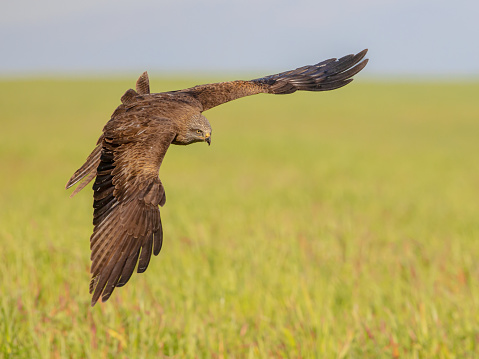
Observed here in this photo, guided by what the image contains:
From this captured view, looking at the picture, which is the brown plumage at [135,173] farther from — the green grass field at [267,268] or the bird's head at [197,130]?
the green grass field at [267,268]

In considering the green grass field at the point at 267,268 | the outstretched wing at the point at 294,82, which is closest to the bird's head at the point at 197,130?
the outstretched wing at the point at 294,82

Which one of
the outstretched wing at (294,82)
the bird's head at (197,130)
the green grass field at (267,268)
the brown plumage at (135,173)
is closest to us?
the brown plumage at (135,173)

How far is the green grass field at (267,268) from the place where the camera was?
375cm

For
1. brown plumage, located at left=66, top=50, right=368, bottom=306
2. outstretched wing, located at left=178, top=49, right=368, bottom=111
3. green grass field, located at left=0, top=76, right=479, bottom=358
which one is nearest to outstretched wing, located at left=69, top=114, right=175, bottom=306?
brown plumage, located at left=66, top=50, right=368, bottom=306

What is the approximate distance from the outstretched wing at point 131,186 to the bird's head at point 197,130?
0.37 ft

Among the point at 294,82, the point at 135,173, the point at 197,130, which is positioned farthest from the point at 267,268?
the point at 135,173

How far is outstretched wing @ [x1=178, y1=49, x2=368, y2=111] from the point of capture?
9.04 feet

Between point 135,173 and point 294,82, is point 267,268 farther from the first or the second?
point 135,173

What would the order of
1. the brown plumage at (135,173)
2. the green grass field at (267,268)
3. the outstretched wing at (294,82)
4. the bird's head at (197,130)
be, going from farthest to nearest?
1. the green grass field at (267,268)
2. the outstretched wing at (294,82)
3. the bird's head at (197,130)
4. the brown plumage at (135,173)

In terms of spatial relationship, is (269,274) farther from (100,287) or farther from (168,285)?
(100,287)

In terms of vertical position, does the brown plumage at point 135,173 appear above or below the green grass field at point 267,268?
above

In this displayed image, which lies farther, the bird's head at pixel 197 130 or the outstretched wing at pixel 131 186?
the bird's head at pixel 197 130

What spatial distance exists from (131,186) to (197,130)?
363mm

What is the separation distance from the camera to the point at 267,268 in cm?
558
